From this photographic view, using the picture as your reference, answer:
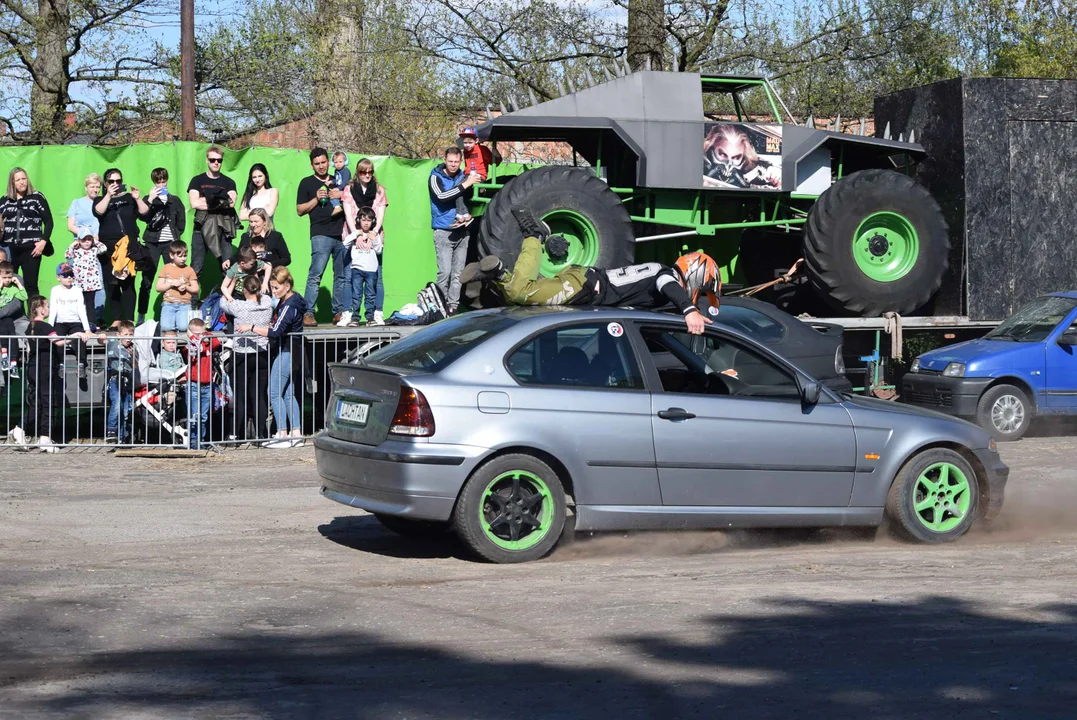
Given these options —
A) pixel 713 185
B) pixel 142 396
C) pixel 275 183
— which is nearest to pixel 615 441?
pixel 142 396

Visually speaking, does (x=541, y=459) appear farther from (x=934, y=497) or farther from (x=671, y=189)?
(x=671, y=189)

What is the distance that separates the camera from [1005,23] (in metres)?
30.0

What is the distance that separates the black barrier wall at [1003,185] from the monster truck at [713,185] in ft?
2.01

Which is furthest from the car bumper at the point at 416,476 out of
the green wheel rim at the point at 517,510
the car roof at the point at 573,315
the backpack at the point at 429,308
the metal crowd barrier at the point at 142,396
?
the backpack at the point at 429,308

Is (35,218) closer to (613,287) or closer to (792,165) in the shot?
(613,287)

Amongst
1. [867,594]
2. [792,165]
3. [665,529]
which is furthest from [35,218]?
[867,594]

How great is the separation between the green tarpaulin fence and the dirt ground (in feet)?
22.8

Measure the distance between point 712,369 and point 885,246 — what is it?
8.10m

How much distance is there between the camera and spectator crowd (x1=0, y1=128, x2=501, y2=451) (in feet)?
44.0

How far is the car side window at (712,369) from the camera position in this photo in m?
8.51

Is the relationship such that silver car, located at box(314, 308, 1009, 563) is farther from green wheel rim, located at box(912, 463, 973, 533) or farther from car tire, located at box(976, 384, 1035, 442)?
car tire, located at box(976, 384, 1035, 442)

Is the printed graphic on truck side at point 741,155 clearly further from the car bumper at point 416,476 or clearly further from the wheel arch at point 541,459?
the car bumper at point 416,476

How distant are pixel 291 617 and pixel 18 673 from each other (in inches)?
55.9

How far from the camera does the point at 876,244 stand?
15.9 meters
